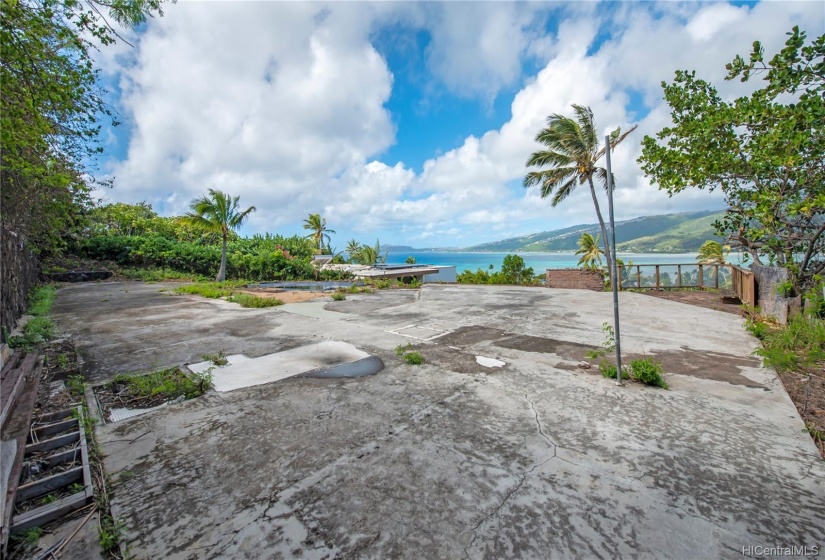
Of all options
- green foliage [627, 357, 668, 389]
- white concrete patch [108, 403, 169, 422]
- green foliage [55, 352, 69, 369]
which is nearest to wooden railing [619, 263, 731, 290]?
green foliage [627, 357, 668, 389]

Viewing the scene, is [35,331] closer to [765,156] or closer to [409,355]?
[409,355]

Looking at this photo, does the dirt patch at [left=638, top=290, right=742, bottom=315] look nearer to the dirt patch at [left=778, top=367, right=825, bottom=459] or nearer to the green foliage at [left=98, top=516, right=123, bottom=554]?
the dirt patch at [left=778, top=367, right=825, bottom=459]

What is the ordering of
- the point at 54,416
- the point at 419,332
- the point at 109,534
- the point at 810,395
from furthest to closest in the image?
the point at 419,332 < the point at 810,395 < the point at 54,416 < the point at 109,534

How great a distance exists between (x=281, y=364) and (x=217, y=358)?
896mm

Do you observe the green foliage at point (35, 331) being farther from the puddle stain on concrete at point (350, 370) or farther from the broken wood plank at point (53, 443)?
the puddle stain on concrete at point (350, 370)

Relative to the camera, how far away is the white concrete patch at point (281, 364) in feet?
12.4

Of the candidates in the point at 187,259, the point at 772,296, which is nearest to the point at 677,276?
the point at 772,296

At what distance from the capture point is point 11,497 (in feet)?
5.79

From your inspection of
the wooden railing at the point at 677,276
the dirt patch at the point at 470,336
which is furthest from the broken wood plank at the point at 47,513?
the wooden railing at the point at 677,276

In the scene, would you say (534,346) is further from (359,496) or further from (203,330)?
(203,330)

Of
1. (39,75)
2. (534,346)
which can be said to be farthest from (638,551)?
(39,75)

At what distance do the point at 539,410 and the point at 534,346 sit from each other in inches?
85.7

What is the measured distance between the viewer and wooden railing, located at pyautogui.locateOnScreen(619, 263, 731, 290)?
12047mm

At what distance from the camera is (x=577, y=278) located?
43.8 ft
